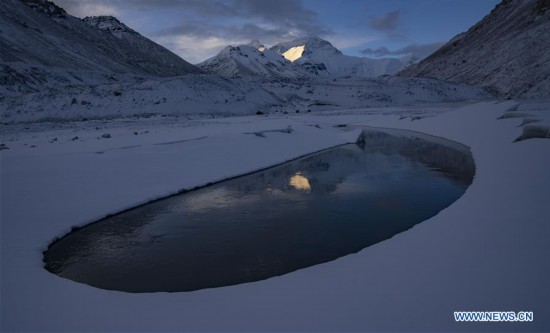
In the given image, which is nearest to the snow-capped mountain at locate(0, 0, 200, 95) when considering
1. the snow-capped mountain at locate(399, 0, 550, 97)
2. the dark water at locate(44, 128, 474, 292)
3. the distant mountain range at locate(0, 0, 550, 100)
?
the distant mountain range at locate(0, 0, 550, 100)

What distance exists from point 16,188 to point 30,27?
378 ft

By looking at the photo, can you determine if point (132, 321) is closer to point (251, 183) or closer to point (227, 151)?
point (251, 183)

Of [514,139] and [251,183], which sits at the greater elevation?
[514,139]

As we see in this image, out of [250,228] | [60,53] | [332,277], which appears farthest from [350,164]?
[60,53]

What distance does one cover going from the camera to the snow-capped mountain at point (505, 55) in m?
74.9

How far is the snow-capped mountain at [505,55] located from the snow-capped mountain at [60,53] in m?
83.1

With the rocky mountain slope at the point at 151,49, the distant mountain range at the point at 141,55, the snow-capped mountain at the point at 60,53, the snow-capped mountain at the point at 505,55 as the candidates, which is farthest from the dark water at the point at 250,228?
the rocky mountain slope at the point at 151,49

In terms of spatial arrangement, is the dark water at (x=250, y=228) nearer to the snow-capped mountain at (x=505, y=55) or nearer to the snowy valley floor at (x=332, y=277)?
the snowy valley floor at (x=332, y=277)

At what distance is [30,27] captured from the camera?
104 m

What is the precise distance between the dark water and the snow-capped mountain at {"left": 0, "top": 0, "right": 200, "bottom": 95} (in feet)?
199

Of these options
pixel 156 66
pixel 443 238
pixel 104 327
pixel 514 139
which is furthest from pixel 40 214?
pixel 156 66

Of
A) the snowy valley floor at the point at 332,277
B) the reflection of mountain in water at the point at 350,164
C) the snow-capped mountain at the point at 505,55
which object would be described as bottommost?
the reflection of mountain in water at the point at 350,164

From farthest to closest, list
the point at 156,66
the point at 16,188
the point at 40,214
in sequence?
the point at 156,66 < the point at 16,188 < the point at 40,214

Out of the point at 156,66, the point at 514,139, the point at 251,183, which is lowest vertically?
the point at 251,183
